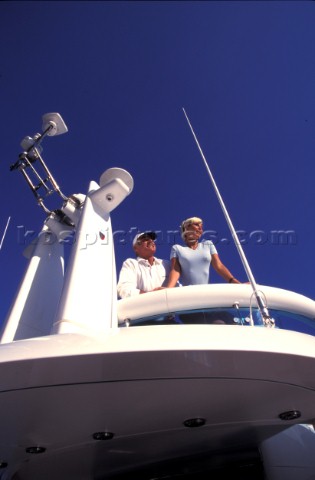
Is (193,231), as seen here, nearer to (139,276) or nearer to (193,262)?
(193,262)

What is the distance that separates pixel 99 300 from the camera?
121cm

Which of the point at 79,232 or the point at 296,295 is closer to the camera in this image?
the point at 79,232

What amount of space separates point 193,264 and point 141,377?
1.27m

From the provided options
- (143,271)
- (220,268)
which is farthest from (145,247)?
(220,268)

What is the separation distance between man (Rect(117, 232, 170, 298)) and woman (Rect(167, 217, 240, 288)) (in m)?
0.12

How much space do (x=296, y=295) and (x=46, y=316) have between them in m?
1.41

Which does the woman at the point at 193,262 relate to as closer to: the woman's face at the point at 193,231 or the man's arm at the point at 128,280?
the woman's face at the point at 193,231

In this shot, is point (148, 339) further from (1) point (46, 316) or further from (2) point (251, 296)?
(1) point (46, 316)

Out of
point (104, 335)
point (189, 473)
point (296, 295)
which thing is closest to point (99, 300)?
point (104, 335)

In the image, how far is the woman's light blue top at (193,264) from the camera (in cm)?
196

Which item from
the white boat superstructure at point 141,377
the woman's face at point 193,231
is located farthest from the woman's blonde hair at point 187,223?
the white boat superstructure at point 141,377

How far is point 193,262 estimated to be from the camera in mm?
1980

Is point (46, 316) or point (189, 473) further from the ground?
point (46, 316)

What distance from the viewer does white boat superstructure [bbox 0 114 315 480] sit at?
71cm
